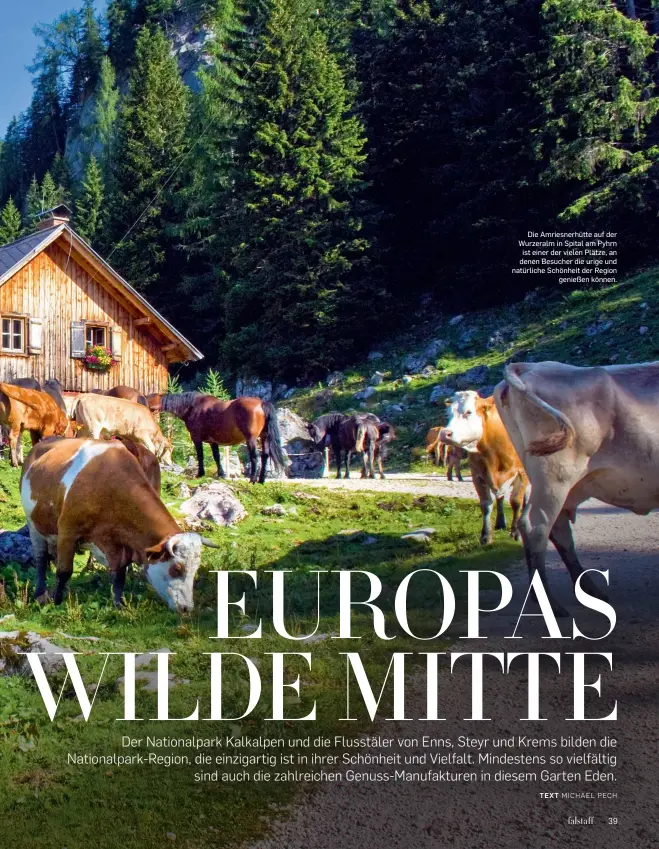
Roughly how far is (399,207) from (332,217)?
4141 mm

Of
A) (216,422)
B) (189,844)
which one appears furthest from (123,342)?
(189,844)

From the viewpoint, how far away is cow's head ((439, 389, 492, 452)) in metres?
9.11

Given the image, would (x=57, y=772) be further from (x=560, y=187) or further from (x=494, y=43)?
(x=494, y=43)

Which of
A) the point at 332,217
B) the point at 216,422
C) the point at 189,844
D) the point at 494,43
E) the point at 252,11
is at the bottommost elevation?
the point at 189,844

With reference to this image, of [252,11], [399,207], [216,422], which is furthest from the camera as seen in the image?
[252,11]

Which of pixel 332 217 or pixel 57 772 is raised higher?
pixel 332 217

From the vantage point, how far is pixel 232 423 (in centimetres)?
1538

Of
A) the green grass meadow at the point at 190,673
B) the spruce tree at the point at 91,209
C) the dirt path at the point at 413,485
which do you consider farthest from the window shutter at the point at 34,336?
the spruce tree at the point at 91,209

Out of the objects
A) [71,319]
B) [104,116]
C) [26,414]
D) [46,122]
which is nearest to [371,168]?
[71,319]

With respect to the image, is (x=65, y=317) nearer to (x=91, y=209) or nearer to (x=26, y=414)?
(x=26, y=414)

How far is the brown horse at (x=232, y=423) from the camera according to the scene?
49.8ft

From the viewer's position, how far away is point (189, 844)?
12.0 ft

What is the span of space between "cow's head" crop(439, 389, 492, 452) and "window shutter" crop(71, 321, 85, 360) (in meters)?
15.1

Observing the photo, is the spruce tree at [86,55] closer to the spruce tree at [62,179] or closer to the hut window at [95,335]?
the spruce tree at [62,179]
